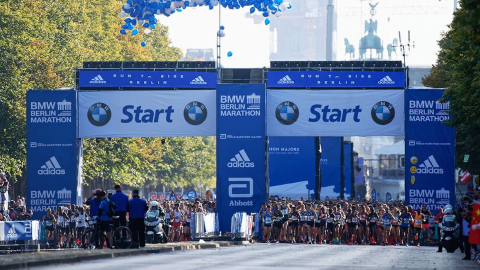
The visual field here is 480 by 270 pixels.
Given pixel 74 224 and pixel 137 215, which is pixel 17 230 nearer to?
pixel 74 224

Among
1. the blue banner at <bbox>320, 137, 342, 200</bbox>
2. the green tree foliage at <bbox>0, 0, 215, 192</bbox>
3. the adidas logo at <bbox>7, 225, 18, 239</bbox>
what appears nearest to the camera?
the adidas logo at <bbox>7, 225, 18, 239</bbox>

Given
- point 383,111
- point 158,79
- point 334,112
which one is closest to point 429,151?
point 383,111

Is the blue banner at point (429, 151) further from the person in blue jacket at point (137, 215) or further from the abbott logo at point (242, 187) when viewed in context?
the person in blue jacket at point (137, 215)

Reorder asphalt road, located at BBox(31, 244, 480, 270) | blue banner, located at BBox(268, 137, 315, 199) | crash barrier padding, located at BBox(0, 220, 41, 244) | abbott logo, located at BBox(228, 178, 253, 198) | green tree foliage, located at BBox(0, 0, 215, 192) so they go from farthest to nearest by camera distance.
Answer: blue banner, located at BBox(268, 137, 315, 199)
green tree foliage, located at BBox(0, 0, 215, 192)
abbott logo, located at BBox(228, 178, 253, 198)
crash barrier padding, located at BBox(0, 220, 41, 244)
asphalt road, located at BBox(31, 244, 480, 270)

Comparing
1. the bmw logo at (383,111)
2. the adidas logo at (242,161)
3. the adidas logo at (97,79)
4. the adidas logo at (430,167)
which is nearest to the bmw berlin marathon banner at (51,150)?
the adidas logo at (97,79)

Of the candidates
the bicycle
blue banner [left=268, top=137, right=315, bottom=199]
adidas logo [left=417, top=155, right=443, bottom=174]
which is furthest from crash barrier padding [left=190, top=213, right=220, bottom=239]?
blue banner [left=268, top=137, right=315, bottom=199]

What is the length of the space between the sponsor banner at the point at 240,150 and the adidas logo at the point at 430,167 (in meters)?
5.77

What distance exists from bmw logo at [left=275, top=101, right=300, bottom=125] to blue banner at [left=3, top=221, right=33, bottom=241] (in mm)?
10590

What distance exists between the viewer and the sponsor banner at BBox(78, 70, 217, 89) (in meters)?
39.4

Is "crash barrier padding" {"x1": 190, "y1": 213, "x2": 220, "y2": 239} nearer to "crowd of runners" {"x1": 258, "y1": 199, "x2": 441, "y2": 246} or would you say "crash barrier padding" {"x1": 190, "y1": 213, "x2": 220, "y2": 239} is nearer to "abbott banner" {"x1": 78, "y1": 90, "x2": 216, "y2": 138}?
"crowd of runners" {"x1": 258, "y1": 199, "x2": 441, "y2": 246}

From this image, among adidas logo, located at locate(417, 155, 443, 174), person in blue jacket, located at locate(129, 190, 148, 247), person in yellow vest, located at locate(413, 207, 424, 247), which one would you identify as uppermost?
adidas logo, located at locate(417, 155, 443, 174)

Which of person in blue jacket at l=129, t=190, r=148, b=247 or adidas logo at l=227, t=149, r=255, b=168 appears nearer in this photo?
person in blue jacket at l=129, t=190, r=148, b=247

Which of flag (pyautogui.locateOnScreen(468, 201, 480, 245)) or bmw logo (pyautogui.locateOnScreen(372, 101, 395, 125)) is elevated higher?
bmw logo (pyautogui.locateOnScreen(372, 101, 395, 125))

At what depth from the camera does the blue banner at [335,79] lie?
39.2m
